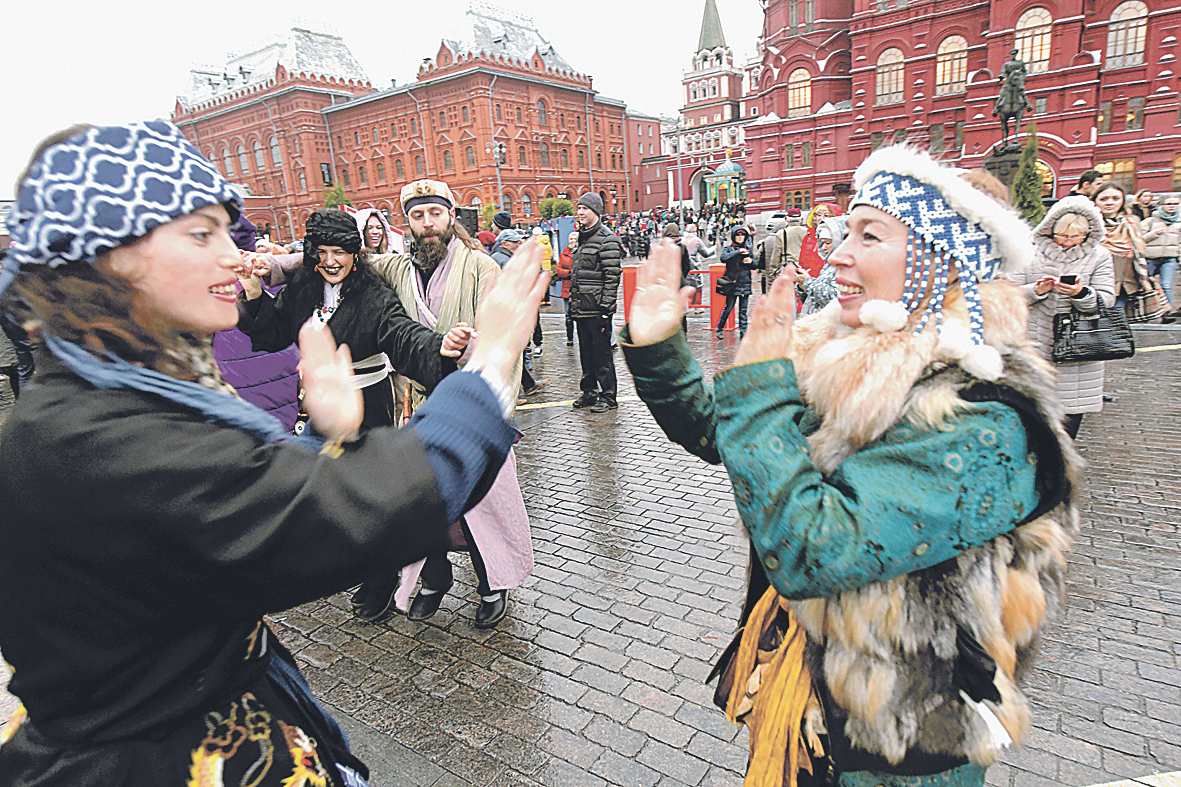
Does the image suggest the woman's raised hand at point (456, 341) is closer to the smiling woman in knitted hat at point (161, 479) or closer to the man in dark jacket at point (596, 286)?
the smiling woman in knitted hat at point (161, 479)

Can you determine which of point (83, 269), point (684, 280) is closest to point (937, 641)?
point (684, 280)

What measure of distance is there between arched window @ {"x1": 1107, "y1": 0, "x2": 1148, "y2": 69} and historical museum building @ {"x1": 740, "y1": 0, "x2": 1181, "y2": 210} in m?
0.04

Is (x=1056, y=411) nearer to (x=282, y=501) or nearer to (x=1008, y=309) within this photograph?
(x=1008, y=309)

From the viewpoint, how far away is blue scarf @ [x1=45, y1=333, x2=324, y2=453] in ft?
3.43

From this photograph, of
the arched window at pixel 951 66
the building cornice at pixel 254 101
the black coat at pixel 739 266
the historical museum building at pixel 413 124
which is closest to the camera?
the black coat at pixel 739 266

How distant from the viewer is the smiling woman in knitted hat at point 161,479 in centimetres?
97

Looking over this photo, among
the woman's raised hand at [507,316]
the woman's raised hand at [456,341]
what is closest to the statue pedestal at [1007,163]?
the woman's raised hand at [456,341]

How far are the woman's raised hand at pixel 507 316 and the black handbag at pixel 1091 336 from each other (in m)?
5.25

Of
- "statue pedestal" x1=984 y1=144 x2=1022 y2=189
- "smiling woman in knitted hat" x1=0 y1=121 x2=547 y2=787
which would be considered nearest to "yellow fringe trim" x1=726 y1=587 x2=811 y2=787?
"smiling woman in knitted hat" x1=0 y1=121 x2=547 y2=787

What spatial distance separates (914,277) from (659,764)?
2.23 meters

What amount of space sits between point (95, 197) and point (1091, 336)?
238 inches

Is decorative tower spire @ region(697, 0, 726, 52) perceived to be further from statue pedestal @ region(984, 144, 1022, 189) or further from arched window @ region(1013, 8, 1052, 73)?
statue pedestal @ region(984, 144, 1022, 189)

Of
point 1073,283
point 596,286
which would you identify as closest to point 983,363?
point 1073,283

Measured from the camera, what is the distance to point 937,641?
1.41 meters
